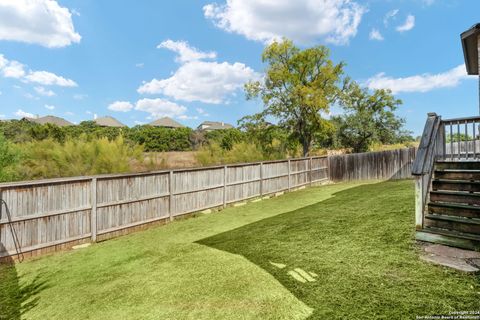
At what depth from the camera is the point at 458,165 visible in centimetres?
413

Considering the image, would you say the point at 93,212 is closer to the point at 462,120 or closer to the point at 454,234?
the point at 454,234

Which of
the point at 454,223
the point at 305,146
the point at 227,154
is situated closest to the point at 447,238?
the point at 454,223

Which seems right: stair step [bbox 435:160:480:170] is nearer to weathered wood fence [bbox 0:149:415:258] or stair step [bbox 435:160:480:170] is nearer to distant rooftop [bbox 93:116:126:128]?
weathered wood fence [bbox 0:149:415:258]

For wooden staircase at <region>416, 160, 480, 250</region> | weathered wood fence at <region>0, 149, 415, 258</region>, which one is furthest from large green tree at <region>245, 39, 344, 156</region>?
wooden staircase at <region>416, 160, 480, 250</region>

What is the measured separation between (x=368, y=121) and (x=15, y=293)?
73.2ft

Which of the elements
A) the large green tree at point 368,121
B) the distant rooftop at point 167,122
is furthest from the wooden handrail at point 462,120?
the distant rooftop at point 167,122

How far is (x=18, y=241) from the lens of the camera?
4238 mm

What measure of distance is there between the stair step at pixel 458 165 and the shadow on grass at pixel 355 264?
3.43ft

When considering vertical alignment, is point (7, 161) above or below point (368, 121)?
below

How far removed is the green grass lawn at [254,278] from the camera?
230 cm

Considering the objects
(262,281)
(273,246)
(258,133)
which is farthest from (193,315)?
(258,133)

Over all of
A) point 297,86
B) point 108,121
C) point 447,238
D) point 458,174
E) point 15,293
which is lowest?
point 15,293

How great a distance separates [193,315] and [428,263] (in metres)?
2.65

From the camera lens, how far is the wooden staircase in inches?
130
